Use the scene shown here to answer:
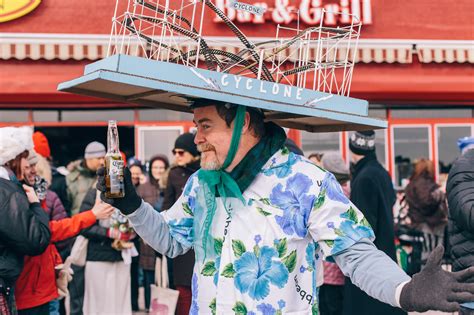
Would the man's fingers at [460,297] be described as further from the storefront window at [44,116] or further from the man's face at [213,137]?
the storefront window at [44,116]

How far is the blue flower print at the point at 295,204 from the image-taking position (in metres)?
2.42

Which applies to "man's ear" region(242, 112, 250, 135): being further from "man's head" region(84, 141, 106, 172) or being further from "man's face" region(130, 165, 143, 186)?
"man's face" region(130, 165, 143, 186)

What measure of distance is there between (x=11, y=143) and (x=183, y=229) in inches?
62.3

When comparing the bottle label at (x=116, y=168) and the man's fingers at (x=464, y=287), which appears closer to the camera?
the man's fingers at (x=464, y=287)

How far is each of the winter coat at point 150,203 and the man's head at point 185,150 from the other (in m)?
1.23

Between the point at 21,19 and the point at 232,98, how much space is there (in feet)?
25.0

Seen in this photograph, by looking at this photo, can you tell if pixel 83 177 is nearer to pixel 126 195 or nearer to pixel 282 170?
pixel 126 195

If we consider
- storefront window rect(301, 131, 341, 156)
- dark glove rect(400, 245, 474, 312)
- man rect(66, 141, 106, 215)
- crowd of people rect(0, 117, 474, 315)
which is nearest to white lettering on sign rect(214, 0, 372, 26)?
storefront window rect(301, 131, 341, 156)

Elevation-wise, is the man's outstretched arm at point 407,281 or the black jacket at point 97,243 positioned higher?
the man's outstretched arm at point 407,281

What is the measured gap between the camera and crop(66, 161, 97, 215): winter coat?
683 centimetres

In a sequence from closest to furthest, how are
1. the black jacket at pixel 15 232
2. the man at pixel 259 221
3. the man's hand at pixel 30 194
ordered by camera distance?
the man at pixel 259 221 → the black jacket at pixel 15 232 → the man's hand at pixel 30 194

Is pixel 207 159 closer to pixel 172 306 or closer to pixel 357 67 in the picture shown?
pixel 172 306

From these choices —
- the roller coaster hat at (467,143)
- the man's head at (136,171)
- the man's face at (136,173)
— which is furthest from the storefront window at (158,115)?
the roller coaster hat at (467,143)

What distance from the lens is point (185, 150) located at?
538cm
